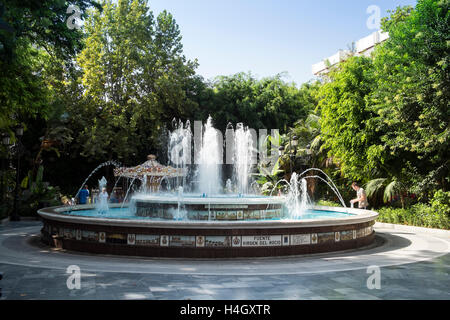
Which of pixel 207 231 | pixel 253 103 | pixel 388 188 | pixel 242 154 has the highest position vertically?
pixel 253 103

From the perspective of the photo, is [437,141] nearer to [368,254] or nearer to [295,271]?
[368,254]

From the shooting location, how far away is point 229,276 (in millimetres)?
7410

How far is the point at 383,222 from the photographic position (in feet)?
60.6

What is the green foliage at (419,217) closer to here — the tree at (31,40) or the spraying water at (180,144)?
the tree at (31,40)

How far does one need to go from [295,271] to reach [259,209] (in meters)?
4.54

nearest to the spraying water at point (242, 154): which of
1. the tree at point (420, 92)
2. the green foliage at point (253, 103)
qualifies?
the green foliage at point (253, 103)

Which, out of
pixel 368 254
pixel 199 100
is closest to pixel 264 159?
pixel 199 100

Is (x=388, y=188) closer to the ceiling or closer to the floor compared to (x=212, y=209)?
closer to the ceiling

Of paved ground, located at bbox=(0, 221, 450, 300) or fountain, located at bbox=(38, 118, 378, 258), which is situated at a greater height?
fountain, located at bbox=(38, 118, 378, 258)

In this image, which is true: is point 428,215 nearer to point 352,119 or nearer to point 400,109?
point 400,109

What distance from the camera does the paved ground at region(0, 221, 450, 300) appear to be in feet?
20.1

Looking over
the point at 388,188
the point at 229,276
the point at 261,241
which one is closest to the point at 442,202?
the point at 388,188

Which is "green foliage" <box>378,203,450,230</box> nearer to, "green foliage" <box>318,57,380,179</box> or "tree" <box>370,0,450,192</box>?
"tree" <box>370,0,450,192</box>

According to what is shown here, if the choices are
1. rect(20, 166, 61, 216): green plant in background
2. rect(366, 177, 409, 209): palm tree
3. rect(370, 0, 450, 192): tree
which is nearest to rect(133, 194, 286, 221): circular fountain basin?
rect(370, 0, 450, 192): tree
